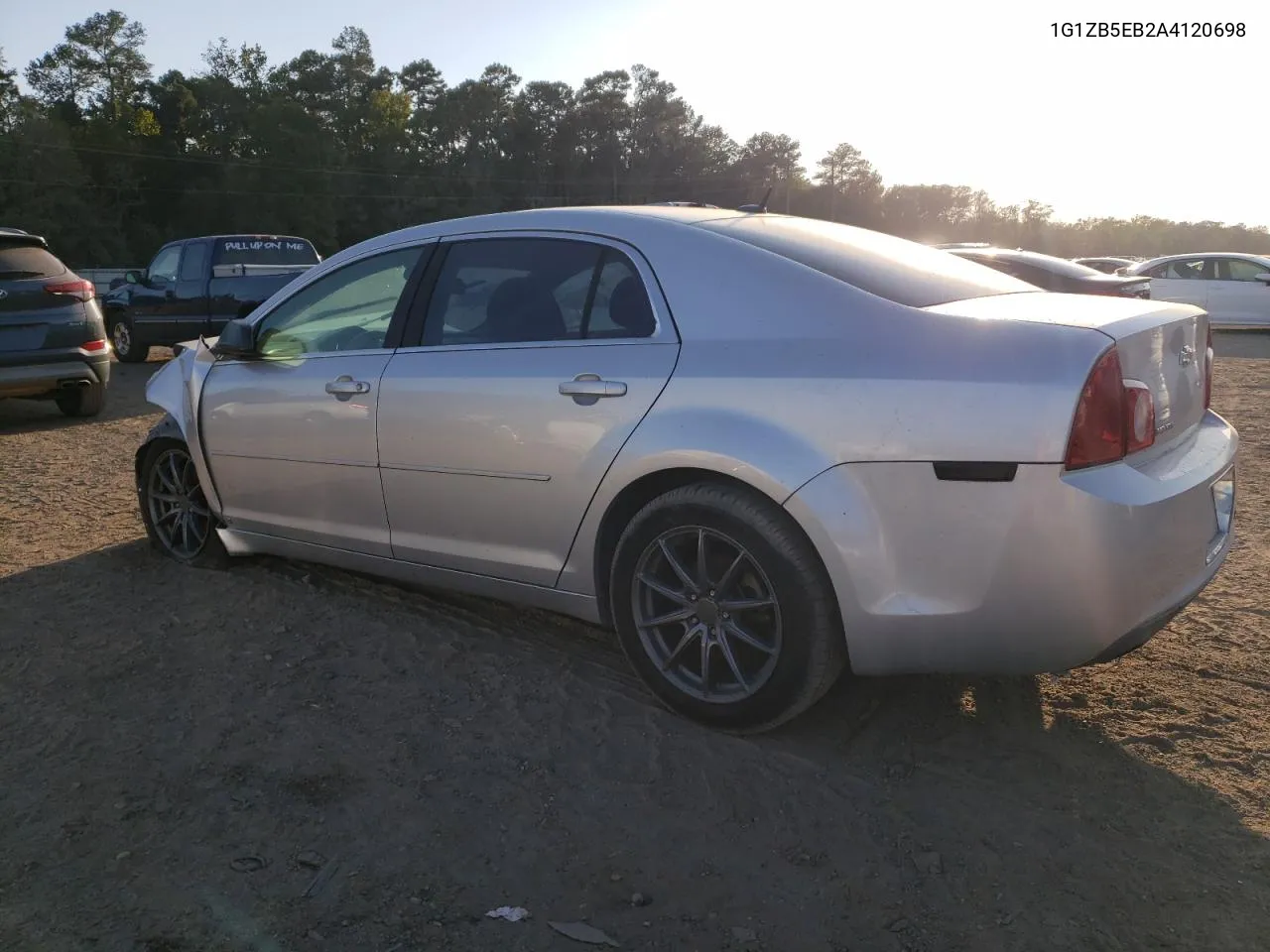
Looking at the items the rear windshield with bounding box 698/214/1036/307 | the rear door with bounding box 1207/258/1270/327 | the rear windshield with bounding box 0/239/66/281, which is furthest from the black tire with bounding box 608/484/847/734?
the rear door with bounding box 1207/258/1270/327

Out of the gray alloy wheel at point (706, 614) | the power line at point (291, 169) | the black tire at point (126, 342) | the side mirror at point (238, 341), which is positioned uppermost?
the power line at point (291, 169)

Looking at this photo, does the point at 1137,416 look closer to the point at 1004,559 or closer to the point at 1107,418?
the point at 1107,418

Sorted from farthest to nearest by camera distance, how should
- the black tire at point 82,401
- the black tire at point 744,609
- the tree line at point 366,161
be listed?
the tree line at point 366,161 < the black tire at point 82,401 < the black tire at point 744,609

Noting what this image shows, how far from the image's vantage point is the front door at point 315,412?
4.15 metres

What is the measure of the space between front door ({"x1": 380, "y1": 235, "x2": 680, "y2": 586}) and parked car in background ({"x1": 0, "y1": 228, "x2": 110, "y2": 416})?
6.69 m

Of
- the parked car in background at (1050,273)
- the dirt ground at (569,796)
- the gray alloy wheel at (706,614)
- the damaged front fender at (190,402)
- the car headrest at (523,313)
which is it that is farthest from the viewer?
the parked car in background at (1050,273)

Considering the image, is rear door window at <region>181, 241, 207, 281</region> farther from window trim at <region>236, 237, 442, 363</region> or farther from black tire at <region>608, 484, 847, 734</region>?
black tire at <region>608, 484, 847, 734</region>

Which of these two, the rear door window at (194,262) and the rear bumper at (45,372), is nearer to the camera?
the rear bumper at (45,372)

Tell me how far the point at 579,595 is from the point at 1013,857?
1591mm

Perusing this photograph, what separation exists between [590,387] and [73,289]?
26.1ft

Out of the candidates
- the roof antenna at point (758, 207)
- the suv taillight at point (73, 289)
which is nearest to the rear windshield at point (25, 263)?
the suv taillight at point (73, 289)

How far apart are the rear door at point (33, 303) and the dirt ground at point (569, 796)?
18.9ft

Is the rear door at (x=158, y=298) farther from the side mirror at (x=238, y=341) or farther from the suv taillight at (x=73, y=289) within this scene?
the side mirror at (x=238, y=341)

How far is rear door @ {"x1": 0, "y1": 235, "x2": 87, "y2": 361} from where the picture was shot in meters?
9.02
